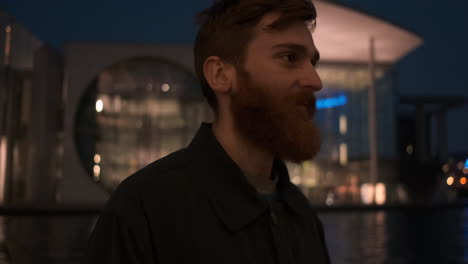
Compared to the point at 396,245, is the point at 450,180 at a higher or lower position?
lower

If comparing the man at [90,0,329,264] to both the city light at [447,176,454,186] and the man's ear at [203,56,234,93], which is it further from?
the city light at [447,176,454,186]

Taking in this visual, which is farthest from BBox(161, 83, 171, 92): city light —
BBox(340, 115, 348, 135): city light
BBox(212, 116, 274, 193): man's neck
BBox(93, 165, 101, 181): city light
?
BBox(212, 116, 274, 193): man's neck

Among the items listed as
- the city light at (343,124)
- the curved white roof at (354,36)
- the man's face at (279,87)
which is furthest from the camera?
the city light at (343,124)

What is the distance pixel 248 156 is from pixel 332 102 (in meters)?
30.6

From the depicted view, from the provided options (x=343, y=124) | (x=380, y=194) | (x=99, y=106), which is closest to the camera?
(x=99, y=106)

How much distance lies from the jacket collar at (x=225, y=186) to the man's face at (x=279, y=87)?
10 centimetres

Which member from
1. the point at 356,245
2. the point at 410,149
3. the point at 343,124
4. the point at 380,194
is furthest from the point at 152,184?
the point at 410,149

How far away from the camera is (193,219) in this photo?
3.63ft

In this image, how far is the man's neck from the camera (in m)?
1.29

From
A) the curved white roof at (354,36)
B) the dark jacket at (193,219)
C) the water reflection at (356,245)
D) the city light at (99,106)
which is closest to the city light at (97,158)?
the city light at (99,106)

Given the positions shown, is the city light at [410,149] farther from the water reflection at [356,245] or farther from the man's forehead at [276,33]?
the man's forehead at [276,33]

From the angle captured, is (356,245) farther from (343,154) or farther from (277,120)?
(343,154)

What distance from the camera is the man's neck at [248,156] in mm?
1294

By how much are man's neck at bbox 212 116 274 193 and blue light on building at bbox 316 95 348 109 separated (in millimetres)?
30139
